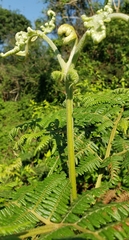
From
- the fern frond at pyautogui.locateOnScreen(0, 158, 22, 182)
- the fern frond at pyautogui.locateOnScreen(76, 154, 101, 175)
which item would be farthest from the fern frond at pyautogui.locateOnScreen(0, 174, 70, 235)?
the fern frond at pyautogui.locateOnScreen(0, 158, 22, 182)

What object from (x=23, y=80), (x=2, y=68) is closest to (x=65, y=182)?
(x=23, y=80)

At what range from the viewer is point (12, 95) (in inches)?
620

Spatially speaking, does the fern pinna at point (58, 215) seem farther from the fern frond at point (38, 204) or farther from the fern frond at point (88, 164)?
the fern frond at point (88, 164)

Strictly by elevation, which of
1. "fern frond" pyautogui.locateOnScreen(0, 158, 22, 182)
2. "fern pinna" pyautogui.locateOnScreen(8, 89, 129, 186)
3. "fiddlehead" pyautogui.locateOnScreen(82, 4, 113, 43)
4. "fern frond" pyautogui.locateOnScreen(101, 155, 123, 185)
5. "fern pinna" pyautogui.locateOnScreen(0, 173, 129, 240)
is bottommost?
"fern frond" pyautogui.locateOnScreen(0, 158, 22, 182)

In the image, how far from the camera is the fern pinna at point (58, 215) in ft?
3.25

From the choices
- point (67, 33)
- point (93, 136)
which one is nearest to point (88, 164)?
→ point (93, 136)

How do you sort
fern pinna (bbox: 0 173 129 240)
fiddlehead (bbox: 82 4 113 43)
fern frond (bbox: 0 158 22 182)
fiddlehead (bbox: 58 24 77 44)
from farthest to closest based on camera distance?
1. fern frond (bbox: 0 158 22 182)
2. fiddlehead (bbox: 58 24 77 44)
3. fiddlehead (bbox: 82 4 113 43)
4. fern pinna (bbox: 0 173 129 240)

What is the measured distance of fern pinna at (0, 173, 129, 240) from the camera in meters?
0.99

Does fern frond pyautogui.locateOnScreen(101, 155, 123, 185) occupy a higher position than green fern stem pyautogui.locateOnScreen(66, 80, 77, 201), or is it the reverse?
green fern stem pyautogui.locateOnScreen(66, 80, 77, 201)

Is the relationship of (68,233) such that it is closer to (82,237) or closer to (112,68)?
(82,237)

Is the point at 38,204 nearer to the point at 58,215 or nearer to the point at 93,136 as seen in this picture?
the point at 58,215

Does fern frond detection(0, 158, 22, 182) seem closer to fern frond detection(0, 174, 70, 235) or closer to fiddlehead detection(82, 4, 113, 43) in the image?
fern frond detection(0, 174, 70, 235)

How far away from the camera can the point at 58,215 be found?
3.92 feet

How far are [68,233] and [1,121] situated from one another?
10317 mm
